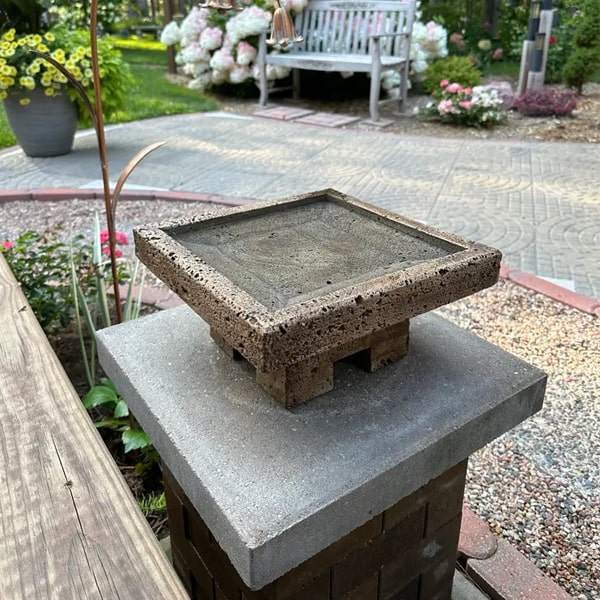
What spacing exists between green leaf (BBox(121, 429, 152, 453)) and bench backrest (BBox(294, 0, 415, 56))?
7.02 meters

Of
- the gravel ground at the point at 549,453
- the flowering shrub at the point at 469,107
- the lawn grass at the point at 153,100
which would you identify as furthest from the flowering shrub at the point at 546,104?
the gravel ground at the point at 549,453

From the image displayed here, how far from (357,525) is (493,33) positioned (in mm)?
15325

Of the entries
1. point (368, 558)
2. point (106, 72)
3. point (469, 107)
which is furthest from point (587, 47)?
point (368, 558)

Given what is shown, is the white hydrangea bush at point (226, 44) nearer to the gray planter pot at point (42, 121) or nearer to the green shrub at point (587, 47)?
the gray planter pot at point (42, 121)

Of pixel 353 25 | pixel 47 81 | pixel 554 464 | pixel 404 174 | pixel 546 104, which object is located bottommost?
pixel 554 464

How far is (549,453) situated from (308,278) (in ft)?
4.63

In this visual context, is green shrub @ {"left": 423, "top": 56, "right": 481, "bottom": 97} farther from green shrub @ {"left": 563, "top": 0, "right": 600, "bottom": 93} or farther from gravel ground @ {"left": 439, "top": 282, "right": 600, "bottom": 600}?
gravel ground @ {"left": 439, "top": 282, "right": 600, "bottom": 600}

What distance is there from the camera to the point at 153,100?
8.59m

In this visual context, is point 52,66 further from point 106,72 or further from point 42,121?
point 42,121

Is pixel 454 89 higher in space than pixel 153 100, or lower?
higher

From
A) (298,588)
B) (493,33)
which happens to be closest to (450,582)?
(298,588)

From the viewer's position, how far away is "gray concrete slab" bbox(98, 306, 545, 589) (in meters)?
1.00

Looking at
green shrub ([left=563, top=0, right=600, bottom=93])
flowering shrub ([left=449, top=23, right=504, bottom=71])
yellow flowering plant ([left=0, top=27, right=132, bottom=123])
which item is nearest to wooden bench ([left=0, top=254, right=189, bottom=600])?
yellow flowering plant ([left=0, top=27, right=132, bottom=123])

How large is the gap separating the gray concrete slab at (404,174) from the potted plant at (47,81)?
26 centimetres
